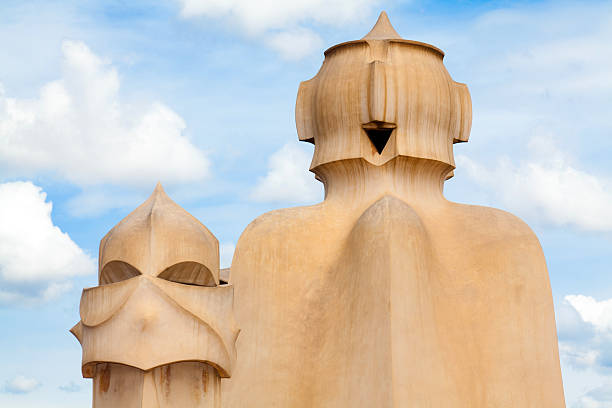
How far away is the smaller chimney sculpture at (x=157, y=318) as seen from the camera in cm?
807

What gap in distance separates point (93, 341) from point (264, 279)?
3736mm

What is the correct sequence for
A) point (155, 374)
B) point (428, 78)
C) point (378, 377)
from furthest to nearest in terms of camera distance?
point (428, 78) < point (378, 377) < point (155, 374)

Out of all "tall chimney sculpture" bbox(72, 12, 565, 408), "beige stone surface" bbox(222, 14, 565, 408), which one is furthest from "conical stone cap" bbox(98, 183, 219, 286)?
"beige stone surface" bbox(222, 14, 565, 408)

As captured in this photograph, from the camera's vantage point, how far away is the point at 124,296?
820cm

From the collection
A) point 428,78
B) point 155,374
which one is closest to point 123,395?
point 155,374

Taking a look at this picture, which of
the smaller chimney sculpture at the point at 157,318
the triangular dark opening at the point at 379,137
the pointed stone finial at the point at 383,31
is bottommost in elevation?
the smaller chimney sculpture at the point at 157,318

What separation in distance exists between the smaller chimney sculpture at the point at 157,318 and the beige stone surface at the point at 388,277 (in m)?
2.88

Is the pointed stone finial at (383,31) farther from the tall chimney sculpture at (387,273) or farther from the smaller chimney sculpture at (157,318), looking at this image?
the smaller chimney sculpture at (157,318)

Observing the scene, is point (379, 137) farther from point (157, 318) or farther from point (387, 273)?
point (157, 318)

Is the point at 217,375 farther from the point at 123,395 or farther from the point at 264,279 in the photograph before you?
the point at 264,279

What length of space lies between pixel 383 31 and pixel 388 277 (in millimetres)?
4035

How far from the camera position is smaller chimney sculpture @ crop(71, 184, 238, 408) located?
26.5ft

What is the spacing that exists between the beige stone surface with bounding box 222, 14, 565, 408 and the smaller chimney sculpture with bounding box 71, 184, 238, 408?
113 inches

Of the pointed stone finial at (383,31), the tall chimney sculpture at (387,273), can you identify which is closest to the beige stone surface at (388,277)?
the tall chimney sculpture at (387,273)
